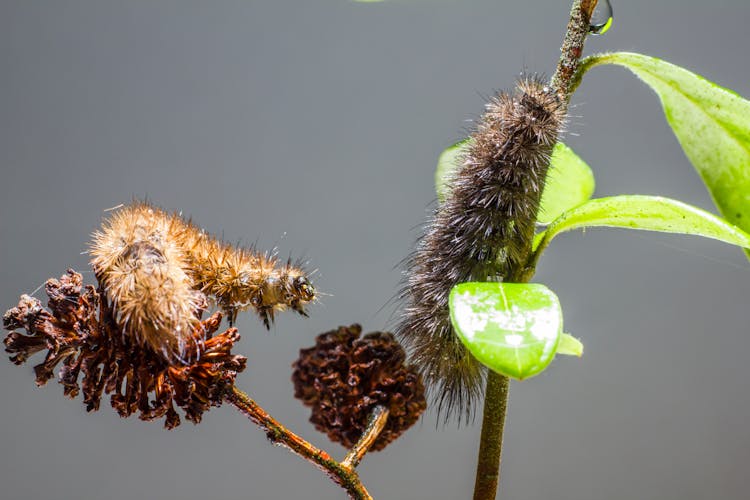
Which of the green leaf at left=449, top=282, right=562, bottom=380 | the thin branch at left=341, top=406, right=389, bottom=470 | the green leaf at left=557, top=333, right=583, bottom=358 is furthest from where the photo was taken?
the green leaf at left=557, top=333, right=583, bottom=358

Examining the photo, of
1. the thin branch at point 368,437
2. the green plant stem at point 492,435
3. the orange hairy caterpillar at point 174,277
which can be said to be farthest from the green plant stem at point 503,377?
the orange hairy caterpillar at point 174,277

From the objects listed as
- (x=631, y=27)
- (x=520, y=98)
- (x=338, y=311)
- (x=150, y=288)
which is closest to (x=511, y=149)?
(x=520, y=98)

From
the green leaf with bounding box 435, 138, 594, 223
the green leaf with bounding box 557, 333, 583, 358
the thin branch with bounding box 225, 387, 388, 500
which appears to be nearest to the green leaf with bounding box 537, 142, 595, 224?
the green leaf with bounding box 435, 138, 594, 223

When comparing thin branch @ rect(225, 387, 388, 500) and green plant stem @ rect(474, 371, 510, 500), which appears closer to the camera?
thin branch @ rect(225, 387, 388, 500)

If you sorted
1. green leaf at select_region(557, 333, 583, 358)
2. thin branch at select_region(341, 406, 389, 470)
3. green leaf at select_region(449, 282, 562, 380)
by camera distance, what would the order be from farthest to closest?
green leaf at select_region(557, 333, 583, 358) < thin branch at select_region(341, 406, 389, 470) < green leaf at select_region(449, 282, 562, 380)

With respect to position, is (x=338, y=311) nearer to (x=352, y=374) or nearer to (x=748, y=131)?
(x=352, y=374)

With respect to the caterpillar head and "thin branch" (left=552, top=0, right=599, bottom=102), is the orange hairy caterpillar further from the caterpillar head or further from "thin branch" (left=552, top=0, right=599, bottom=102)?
"thin branch" (left=552, top=0, right=599, bottom=102)
